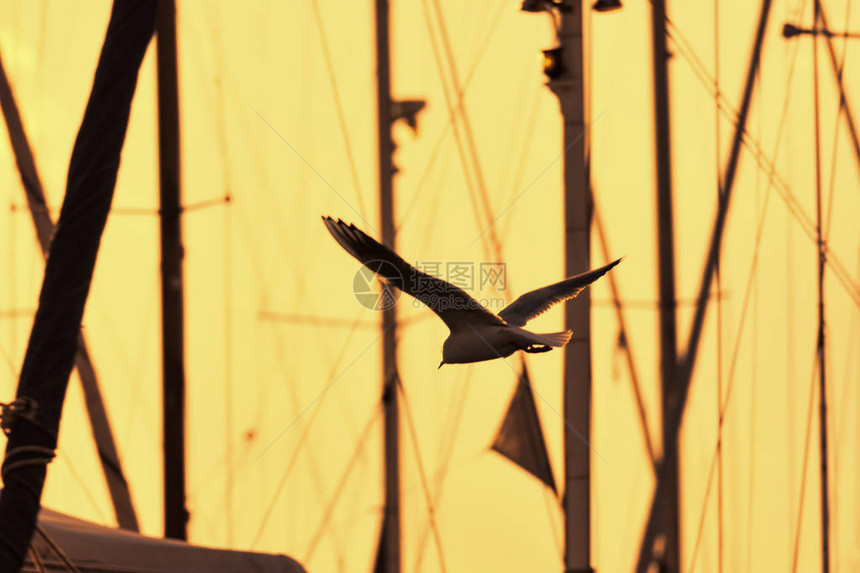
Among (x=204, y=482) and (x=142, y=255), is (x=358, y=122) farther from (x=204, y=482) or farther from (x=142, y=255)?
(x=204, y=482)

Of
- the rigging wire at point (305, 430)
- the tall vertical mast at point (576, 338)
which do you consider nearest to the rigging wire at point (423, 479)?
the rigging wire at point (305, 430)

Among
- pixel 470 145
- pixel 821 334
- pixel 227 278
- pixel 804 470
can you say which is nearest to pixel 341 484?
pixel 227 278

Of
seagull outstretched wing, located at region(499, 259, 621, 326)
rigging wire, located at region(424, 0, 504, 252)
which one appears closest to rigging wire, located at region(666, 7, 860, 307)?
rigging wire, located at region(424, 0, 504, 252)

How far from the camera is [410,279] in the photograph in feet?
4.85

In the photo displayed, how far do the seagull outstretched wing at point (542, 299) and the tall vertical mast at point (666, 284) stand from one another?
150 cm

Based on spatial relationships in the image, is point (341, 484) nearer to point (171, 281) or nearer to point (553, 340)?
point (171, 281)

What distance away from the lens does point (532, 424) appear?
10.2 feet

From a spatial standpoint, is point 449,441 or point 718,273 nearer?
point 449,441

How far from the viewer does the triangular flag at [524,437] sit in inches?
122

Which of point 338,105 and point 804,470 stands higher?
point 338,105

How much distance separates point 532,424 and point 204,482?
122 cm

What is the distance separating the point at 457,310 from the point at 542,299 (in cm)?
29

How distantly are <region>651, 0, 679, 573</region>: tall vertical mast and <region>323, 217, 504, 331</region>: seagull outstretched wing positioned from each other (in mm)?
1799

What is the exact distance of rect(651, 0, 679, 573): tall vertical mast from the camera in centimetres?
316
